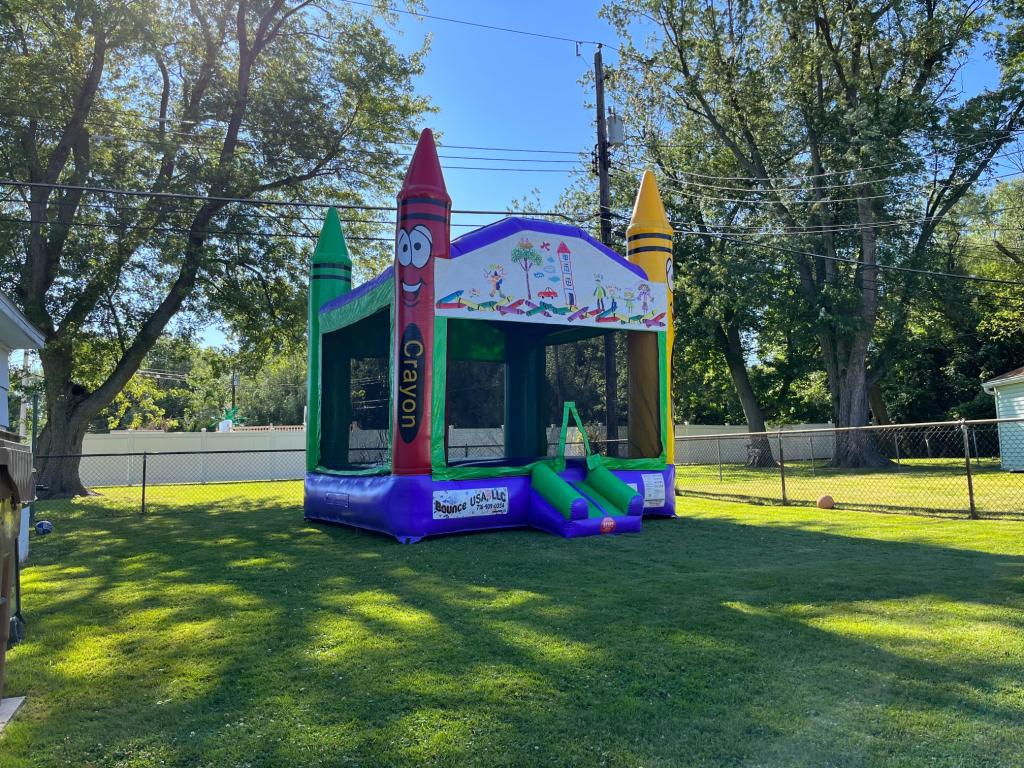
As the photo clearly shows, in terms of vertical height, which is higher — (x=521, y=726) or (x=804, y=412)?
(x=804, y=412)

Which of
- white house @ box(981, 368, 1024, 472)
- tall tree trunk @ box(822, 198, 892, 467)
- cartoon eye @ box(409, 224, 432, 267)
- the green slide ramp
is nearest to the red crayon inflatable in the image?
cartoon eye @ box(409, 224, 432, 267)

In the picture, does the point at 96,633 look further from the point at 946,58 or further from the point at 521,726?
the point at 946,58

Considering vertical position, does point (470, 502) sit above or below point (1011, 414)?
below

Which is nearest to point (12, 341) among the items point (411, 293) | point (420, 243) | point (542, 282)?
point (411, 293)

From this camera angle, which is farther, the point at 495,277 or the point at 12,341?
the point at 495,277

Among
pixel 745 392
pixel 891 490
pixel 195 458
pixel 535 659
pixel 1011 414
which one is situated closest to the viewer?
pixel 535 659

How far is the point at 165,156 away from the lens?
16109 millimetres

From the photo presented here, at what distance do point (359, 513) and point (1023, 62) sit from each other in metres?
20.3

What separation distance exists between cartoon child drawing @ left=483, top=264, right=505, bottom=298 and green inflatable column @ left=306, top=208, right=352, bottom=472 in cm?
401

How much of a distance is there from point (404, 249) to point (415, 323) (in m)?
0.99

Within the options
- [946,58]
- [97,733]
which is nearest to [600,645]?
[97,733]

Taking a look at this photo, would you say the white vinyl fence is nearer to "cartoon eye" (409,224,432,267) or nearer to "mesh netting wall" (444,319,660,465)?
"mesh netting wall" (444,319,660,465)

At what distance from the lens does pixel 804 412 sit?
38094 mm

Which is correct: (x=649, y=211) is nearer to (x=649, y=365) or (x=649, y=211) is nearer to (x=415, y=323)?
(x=649, y=365)
